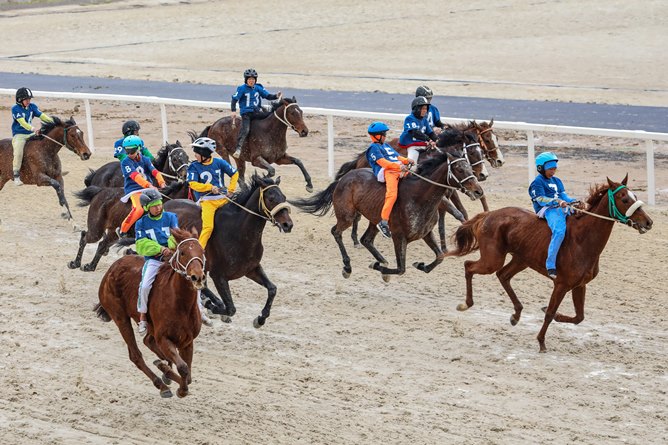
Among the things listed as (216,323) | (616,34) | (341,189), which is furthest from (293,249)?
(616,34)

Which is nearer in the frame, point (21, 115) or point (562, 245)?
point (562, 245)

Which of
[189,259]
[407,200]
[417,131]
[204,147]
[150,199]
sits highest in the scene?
[204,147]

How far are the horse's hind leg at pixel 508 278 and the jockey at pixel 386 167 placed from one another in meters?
1.88

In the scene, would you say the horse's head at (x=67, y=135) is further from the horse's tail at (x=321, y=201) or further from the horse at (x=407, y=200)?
the horse at (x=407, y=200)

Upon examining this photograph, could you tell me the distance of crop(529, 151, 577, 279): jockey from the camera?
1072 cm

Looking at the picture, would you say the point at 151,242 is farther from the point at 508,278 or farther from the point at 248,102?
the point at 248,102

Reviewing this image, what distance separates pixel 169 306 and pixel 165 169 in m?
5.45

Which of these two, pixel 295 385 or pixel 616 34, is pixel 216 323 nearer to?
pixel 295 385

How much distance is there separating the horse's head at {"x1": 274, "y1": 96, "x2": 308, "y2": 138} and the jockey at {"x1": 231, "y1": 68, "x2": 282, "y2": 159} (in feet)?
0.72

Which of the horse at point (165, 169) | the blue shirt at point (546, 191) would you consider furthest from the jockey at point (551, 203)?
the horse at point (165, 169)

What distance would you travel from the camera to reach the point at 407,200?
12.9m

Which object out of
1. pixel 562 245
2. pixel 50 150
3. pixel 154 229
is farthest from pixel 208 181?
pixel 50 150

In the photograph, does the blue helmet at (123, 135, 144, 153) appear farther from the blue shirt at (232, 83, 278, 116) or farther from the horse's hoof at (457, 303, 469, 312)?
the blue shirt at (232, 83, 278, 116)

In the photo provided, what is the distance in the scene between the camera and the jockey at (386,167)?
42.7 feet
